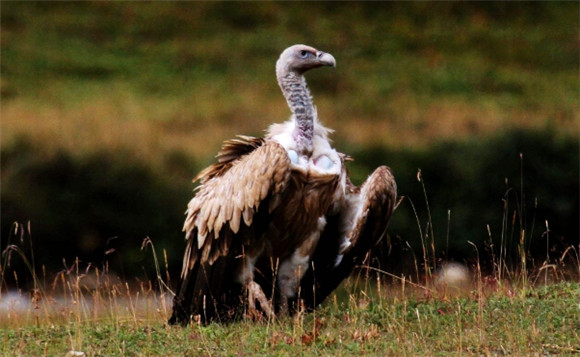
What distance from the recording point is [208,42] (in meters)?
36.0

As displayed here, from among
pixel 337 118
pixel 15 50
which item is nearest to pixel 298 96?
pixel 337 118

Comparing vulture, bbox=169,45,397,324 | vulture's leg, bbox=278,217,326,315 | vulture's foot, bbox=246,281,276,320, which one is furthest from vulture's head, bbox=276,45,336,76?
vulture's foot, bbox=246,281,276,320

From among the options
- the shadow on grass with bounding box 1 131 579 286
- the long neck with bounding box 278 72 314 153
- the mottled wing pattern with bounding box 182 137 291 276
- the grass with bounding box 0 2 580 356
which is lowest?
the shadow on grass with bounding box 1 131 579 286

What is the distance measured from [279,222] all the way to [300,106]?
0.91m

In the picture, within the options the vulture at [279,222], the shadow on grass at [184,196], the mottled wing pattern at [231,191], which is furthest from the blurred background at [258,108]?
the mottled wing pattern at [231,191]

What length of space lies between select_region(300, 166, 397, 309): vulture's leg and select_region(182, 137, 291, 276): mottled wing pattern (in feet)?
2.22

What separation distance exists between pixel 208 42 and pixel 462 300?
89.1 feet

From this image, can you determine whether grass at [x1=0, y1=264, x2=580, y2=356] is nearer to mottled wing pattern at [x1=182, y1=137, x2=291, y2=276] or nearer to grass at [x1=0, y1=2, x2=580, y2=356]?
grass at [x1=0, y1=2, x2=580, y2=356]

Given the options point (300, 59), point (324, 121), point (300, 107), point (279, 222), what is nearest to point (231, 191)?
point (279, 222)

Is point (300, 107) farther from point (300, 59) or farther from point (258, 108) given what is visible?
point (258, 108)

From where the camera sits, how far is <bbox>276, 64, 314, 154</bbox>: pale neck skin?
9.33m

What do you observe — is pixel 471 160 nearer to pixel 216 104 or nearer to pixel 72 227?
pixel 72 227

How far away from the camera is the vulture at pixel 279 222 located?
899 centimetres

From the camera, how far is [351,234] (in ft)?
30.6
